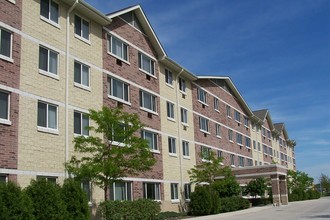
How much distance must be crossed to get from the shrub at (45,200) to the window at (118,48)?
38.2 feet

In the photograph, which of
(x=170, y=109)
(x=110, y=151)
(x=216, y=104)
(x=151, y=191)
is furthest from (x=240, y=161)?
(x=110, y=151)

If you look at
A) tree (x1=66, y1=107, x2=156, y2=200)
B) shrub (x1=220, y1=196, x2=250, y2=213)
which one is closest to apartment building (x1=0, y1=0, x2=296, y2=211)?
tree (x1=66, y1=107, x2=156, y2=200)

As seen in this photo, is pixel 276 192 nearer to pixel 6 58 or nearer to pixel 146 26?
pixel 146 26

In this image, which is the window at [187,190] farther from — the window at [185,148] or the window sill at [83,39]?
the window sill at [83,39]

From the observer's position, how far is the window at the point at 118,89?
25797 millimetres

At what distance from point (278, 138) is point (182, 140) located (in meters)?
45.3

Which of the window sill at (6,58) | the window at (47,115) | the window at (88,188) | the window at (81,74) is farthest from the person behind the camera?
the window at (81,74)

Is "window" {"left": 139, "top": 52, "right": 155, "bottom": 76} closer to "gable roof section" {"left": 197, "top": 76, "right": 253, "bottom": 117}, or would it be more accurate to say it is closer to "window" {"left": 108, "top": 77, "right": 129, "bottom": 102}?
"window" {"left": 108, "top": 77, "right": 129, "bottom": 102}

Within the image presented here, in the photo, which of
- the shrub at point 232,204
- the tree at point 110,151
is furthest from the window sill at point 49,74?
the shrub at point 232,204

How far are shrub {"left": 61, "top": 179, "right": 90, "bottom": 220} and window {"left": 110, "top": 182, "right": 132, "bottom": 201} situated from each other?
5.64m

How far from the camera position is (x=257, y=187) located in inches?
1783

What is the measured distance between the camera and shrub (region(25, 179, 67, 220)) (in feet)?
53.8

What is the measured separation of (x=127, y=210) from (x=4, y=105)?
8137mm

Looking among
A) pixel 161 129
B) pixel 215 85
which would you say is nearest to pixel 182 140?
pixel 161 129
